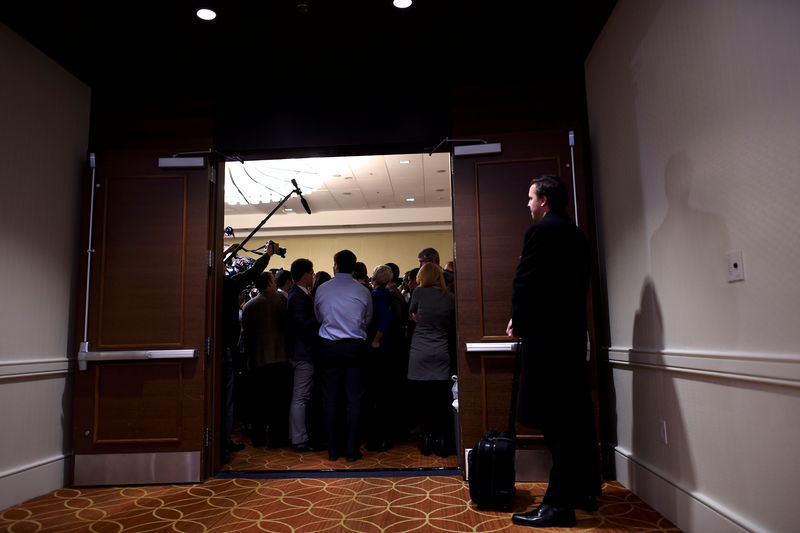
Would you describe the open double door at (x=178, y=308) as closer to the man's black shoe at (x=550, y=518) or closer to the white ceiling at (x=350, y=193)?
the man's black shoe at (x=550, y=518)

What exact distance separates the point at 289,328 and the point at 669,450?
117 inches

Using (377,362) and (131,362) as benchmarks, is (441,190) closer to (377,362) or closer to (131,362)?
(377,362)

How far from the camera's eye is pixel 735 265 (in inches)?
80.7

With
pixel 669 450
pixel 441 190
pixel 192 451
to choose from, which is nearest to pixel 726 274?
pixel 669 450

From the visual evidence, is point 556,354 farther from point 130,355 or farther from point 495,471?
point 130,355

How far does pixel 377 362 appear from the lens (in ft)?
15.0

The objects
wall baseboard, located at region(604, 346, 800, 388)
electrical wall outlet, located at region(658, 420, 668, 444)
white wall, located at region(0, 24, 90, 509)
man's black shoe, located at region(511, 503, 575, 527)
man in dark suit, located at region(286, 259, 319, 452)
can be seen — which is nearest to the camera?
wall baseboard, located at region(604, 346, 800, 388)

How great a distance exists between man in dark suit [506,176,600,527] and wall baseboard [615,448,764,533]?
415 mm

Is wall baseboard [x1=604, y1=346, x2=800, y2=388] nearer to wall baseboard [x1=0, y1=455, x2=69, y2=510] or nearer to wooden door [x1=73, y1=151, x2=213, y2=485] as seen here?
wooden door [x1=73, y1=151, x2=213, y2=485]

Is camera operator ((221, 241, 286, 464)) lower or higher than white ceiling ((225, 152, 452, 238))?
lower

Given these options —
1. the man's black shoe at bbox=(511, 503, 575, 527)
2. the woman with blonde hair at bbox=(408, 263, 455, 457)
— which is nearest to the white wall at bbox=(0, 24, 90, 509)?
the woman with blonde hair at bbox=(408, 263, 455, 457)

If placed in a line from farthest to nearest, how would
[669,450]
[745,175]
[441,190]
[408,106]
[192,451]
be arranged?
[441,190] → [408,106] → [192,451] → [669,450] → [745,175]

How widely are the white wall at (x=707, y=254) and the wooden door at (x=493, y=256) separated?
45cm

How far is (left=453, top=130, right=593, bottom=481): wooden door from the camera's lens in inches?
134
